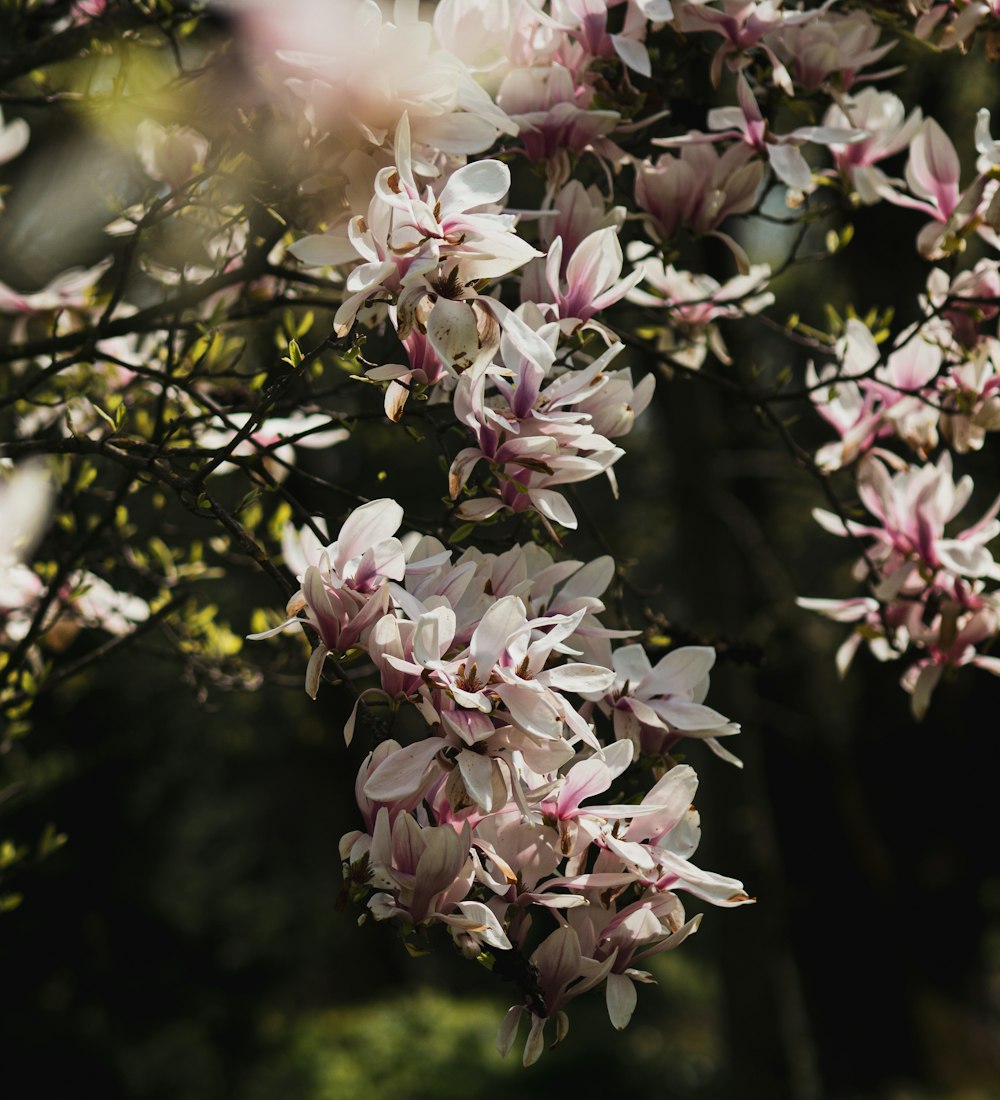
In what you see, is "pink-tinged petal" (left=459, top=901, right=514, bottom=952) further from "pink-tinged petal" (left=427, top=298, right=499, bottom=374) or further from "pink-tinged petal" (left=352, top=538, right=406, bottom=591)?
"pink-tinged petal" (left=427, top=298, right=499, bottom=374)

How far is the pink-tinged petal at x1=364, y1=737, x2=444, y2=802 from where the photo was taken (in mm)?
1088

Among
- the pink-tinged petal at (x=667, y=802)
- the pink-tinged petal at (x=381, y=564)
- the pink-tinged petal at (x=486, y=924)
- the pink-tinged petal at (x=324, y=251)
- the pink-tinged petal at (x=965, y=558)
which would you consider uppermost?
the pink-tinged petal at (x=324, y=251)

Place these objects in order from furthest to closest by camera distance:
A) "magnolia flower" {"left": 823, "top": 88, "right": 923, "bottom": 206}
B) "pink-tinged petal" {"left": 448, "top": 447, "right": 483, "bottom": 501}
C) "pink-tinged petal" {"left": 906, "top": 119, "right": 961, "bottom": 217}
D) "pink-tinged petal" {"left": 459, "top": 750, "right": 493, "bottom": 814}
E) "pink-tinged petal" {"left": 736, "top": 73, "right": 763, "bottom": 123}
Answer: "magnolia flower" {"left": 823, "top": 88, "right": 923, "bottom": 206} < "pink-tinged petal" {"left": 906, "top": 119, "right": 961, "bottom": 217} < "pink-tinged petal" {"left": 736, "top": 73, "right": 763, "bottom": 123} < "pink-tinged petal" {"left": 448, "top": 447, "right": 483, "bottom": 501} < "pink-tinged petal" {"left": 459, "top": 750, "right": 493, "bottom": 814}

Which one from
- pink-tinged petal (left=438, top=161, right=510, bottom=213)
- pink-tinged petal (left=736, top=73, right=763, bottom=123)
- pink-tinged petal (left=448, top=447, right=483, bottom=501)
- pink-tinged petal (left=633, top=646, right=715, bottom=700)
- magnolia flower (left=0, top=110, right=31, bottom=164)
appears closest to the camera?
pink-tinged petal (left=438, top=161, right=510, bottom=213)

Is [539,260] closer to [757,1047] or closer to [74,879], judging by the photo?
[757,1047]

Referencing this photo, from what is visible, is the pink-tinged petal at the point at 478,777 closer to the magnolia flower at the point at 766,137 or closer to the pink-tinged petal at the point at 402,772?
the pink-tinged petal at the point at 402,772

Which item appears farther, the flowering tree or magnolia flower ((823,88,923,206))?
magnolia flower ((823,88,923,206))

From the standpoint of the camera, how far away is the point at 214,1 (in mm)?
1902

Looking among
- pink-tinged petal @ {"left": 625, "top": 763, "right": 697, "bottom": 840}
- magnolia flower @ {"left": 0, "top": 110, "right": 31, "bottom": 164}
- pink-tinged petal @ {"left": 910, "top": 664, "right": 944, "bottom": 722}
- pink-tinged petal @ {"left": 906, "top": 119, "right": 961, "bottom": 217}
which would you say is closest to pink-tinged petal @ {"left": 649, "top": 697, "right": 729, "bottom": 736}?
pink-tinged petal @ {"left": 625, "top": 763, "right": 697, "bottom": 840}

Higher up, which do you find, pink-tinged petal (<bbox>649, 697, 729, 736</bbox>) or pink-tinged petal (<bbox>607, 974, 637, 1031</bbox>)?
pink-tinged petal (<bbox>649, 697, 729, 736</bbox>)

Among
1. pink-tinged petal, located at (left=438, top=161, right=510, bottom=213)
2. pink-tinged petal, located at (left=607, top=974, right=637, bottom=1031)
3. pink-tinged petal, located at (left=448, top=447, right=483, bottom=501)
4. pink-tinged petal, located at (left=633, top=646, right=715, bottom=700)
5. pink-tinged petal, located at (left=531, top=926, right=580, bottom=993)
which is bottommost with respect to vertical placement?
pink-tinged petal, located at (left=607, top=974, right=637, bottom=1031)

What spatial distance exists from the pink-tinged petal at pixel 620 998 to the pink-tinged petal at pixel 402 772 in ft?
1.05

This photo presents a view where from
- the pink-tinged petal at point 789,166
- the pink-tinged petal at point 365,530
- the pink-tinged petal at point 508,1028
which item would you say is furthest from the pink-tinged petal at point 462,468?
the pink-tinged petal at point 789,166

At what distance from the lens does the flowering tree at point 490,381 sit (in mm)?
1135
